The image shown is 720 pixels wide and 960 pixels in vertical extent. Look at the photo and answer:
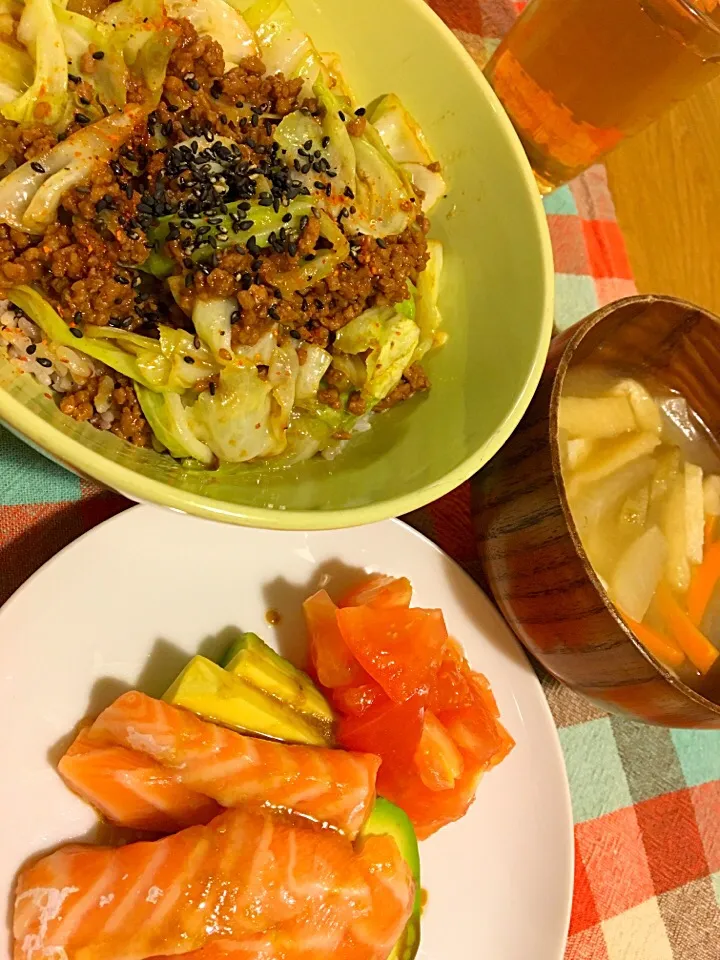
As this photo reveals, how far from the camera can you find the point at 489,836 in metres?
1.66

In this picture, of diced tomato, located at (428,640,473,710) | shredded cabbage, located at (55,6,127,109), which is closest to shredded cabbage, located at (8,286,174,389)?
shredded cabbage, located at (55,6,127,109)

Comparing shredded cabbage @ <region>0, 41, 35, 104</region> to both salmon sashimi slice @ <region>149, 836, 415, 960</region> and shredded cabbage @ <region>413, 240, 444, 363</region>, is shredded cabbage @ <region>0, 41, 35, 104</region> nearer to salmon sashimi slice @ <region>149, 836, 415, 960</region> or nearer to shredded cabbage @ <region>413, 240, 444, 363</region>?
shredded cabbage @ <region>413, 240, 444, 363</region>

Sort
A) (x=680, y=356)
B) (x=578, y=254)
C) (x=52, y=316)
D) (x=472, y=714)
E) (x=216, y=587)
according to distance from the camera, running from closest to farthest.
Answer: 1. (x=52, y=316)
2. (x=216, y=587)
3. (x=472, y=714)
4. (x=680, y=356)
5. (x=578, y=254)

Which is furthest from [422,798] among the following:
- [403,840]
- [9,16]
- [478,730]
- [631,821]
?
[9,16]

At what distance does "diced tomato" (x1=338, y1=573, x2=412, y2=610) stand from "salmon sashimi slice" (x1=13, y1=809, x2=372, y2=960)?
0.45 metres

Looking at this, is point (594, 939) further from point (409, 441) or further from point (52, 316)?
point (52, 316)

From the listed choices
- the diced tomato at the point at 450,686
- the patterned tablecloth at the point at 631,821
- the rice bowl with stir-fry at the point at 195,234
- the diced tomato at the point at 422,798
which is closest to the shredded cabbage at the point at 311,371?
the rice bowl with stir-fry at the point at 195,234

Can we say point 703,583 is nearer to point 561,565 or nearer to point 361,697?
point 561,565

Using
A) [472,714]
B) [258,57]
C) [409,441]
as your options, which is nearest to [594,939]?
[472,714]

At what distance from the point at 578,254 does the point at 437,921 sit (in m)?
1.79

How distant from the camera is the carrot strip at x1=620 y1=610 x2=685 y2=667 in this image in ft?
5.84

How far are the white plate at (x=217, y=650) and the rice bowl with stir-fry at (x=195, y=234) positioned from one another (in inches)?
10.9

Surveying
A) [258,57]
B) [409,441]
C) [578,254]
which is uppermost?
[258,57]

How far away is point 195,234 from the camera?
120cm
